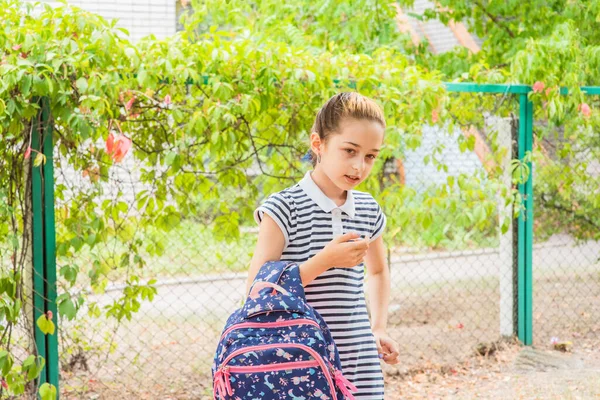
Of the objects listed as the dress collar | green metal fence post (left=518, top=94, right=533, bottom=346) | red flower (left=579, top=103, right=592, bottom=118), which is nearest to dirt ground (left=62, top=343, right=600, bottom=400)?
green metal fence post (left=518, top=94, right=533, bottom=346)

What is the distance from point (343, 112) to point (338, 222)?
0.30 m

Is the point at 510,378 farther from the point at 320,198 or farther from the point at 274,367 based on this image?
the point at 274,367

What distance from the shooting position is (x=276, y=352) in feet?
5.83

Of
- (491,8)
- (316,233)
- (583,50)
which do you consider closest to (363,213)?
(316,233)

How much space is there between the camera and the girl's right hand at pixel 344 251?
185 centimetres

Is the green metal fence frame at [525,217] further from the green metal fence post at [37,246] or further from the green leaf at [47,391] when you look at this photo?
the green leaf at [47,391]

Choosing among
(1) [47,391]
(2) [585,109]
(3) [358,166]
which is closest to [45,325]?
(1) [47,391]

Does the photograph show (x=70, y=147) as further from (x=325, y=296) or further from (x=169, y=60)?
(x=325, y=296)

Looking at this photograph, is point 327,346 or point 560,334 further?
point 560,334

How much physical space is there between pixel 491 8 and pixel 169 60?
3460 millimetres

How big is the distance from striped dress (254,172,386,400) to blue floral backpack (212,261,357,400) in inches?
7.7

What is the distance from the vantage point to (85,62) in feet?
10.5

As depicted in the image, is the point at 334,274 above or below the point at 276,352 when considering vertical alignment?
above

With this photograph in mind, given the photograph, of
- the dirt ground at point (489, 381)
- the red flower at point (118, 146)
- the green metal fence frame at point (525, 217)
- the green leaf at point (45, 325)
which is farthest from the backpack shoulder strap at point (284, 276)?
the green metal fence frame at point (525, 217)
